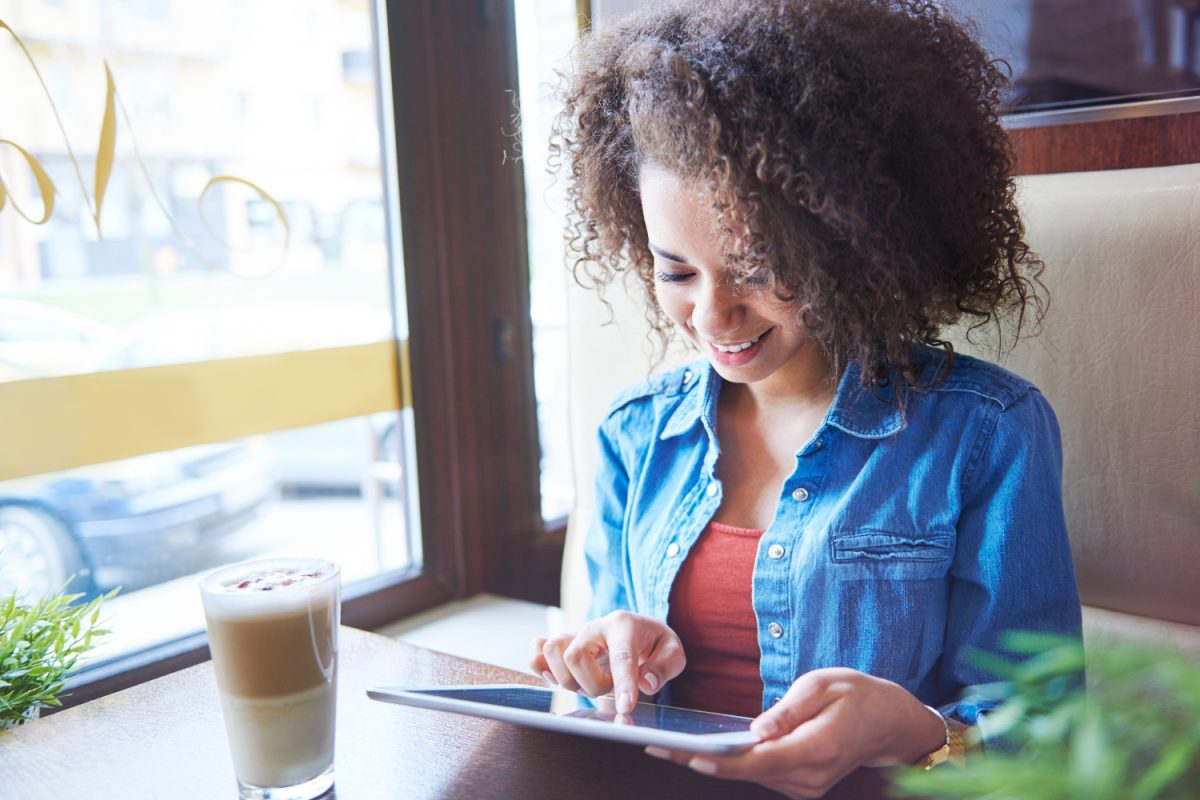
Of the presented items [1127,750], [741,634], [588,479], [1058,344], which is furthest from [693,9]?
[1127,750]

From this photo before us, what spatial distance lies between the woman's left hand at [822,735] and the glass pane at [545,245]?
1250 mm

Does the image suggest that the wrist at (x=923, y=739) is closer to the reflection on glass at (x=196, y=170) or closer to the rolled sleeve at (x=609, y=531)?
the rolled sleeve at (x=609, y=531)

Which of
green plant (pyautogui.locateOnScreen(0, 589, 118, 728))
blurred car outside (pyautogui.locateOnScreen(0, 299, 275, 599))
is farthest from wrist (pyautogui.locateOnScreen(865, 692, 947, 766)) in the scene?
blurred car outside (pyautogui.locateOnScreen(0, 299, 275, 599))

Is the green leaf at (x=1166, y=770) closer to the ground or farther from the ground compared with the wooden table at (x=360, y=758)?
farther from the ground

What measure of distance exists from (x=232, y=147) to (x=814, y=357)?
1.02 meters

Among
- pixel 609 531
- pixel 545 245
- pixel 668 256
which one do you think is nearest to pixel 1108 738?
pixel 668 256

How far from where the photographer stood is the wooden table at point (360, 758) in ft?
2.69

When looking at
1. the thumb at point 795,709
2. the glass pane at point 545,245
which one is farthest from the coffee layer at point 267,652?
the glass pane at point 545,245

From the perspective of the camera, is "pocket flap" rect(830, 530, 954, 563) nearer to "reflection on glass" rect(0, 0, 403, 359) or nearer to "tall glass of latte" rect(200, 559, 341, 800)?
"tall glass of latte" rect(200, 559, 341, 800)

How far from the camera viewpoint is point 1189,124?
112 cm

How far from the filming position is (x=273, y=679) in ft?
2.64

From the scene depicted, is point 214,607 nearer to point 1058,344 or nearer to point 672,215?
point 672,215

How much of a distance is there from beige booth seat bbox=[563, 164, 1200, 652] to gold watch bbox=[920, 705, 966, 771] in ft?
1.12

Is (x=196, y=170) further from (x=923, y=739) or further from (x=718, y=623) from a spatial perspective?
(x=923, y=739)
